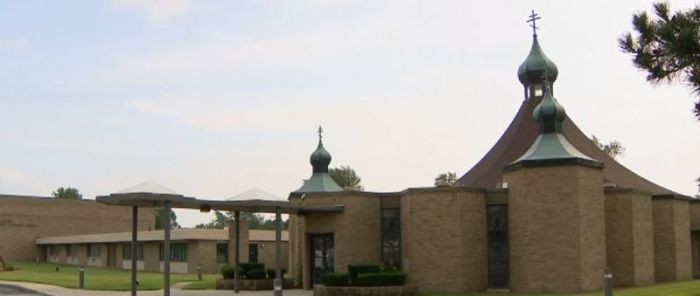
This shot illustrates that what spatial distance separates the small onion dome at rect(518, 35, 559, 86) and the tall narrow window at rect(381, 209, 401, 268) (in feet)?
33.5

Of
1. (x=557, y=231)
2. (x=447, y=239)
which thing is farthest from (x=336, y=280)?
(x=557, y=231)

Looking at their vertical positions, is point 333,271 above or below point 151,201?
below

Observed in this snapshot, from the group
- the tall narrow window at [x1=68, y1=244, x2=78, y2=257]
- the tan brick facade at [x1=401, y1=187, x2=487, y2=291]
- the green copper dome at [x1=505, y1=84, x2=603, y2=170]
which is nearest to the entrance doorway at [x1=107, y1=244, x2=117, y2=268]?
the tall narrow window at [x1=68, y1=244, x2=78, y2=257]

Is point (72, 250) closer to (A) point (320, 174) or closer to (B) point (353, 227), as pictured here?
(A) point (320, 174)

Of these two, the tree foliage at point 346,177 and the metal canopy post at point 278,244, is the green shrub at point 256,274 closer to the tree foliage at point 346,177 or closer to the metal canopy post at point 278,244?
the metal canopy post at point 278,244

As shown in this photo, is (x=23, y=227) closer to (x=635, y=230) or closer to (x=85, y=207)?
(x=85, y=207)

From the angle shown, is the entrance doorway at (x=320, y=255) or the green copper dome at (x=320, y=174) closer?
the entrance doorway at (x=320, y=255)

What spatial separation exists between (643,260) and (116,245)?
131ft

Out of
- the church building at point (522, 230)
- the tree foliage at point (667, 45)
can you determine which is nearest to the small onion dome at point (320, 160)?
the church building at point (522, 230)

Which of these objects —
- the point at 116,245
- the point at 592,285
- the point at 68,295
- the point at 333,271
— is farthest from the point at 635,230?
the point at 116,245

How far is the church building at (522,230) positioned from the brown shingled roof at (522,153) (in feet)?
4.71

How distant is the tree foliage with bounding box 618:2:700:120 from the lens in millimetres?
14883

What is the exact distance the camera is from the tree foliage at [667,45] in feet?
48.8

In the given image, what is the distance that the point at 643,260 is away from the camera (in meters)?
31.2
